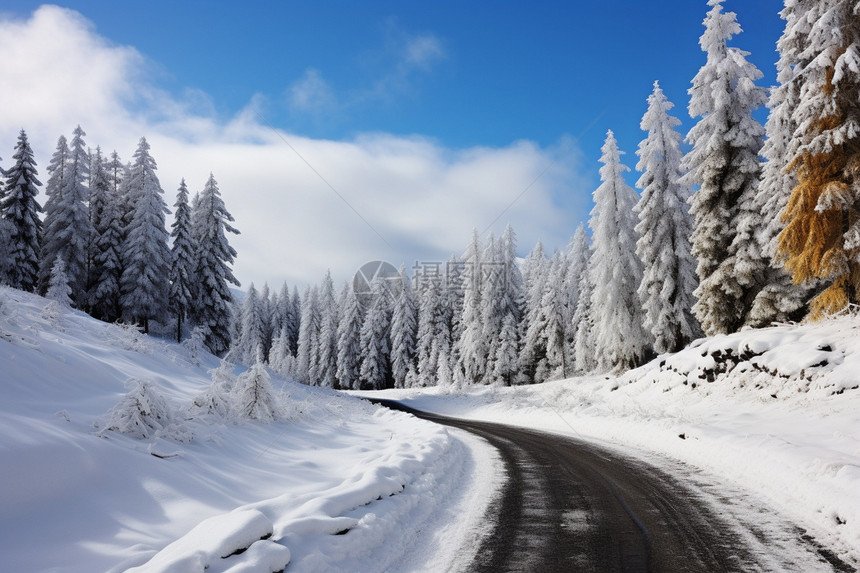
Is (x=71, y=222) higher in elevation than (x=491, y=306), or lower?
higher

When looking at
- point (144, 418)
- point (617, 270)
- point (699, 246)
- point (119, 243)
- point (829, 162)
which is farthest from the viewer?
point (119, 243)

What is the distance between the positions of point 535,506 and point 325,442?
573 centimetres

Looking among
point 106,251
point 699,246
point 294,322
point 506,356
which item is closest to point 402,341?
point 506,356

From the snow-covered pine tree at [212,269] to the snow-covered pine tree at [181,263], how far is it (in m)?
0.77

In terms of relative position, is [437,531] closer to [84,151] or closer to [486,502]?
[486,502]

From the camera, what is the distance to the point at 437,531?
5828mm

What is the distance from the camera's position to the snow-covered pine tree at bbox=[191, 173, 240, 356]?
36.4 meters

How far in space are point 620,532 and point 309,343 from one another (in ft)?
243

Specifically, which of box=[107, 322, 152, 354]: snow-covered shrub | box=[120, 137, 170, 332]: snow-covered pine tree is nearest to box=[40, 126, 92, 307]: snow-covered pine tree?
box=[120, 137, 170, 332]: snow-covered pine tree

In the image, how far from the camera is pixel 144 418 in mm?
7609

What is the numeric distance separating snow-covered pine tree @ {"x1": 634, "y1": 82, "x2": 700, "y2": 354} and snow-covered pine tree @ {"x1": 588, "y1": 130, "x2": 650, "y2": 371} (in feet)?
7.93

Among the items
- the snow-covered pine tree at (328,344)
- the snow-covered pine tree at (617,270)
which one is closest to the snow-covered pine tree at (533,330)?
the snow-covered pine tree at (617,270)

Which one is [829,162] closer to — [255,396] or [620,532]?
[620,532]

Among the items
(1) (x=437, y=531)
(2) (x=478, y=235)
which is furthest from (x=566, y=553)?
(2) (x=478, y=235)
